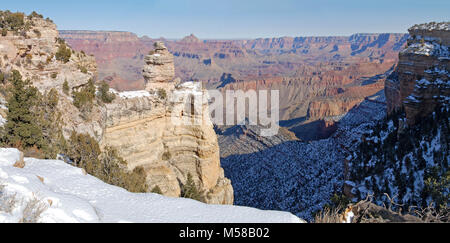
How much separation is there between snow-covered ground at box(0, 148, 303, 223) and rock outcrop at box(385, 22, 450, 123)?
83.2 ft

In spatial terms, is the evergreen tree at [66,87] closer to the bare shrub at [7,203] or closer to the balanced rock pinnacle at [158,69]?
the balanced rock pinnacle at [158,69]

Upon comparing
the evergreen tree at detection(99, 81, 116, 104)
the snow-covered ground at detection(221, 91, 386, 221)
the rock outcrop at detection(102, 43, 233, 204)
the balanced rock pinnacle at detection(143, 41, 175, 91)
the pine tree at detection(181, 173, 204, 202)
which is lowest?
the snow-covered ground at detection(221, 91, 386, 221)

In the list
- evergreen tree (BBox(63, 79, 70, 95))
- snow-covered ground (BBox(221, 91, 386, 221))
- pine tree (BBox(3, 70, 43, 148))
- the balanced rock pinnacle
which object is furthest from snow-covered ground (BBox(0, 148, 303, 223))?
snow-covered ground (BBox(221, 91, 386, 221))

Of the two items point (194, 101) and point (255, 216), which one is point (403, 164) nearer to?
point (194, 101)

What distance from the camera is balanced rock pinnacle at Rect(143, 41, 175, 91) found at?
77.4ft

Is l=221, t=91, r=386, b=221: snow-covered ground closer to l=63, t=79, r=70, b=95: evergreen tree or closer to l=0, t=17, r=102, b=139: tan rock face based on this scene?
l=0, t=17, r=102, b=139: tan rock face

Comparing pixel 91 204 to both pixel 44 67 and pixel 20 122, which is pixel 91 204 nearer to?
pixel 20 122

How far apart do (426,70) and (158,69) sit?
1003 inches

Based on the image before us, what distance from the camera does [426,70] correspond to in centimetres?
2648

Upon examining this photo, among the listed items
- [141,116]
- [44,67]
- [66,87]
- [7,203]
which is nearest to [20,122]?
[66,87]

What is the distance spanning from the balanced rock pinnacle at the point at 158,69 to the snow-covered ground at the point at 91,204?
47.8 ft

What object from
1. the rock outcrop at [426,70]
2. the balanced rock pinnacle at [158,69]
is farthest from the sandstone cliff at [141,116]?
the rock outcrop at [426,70]
